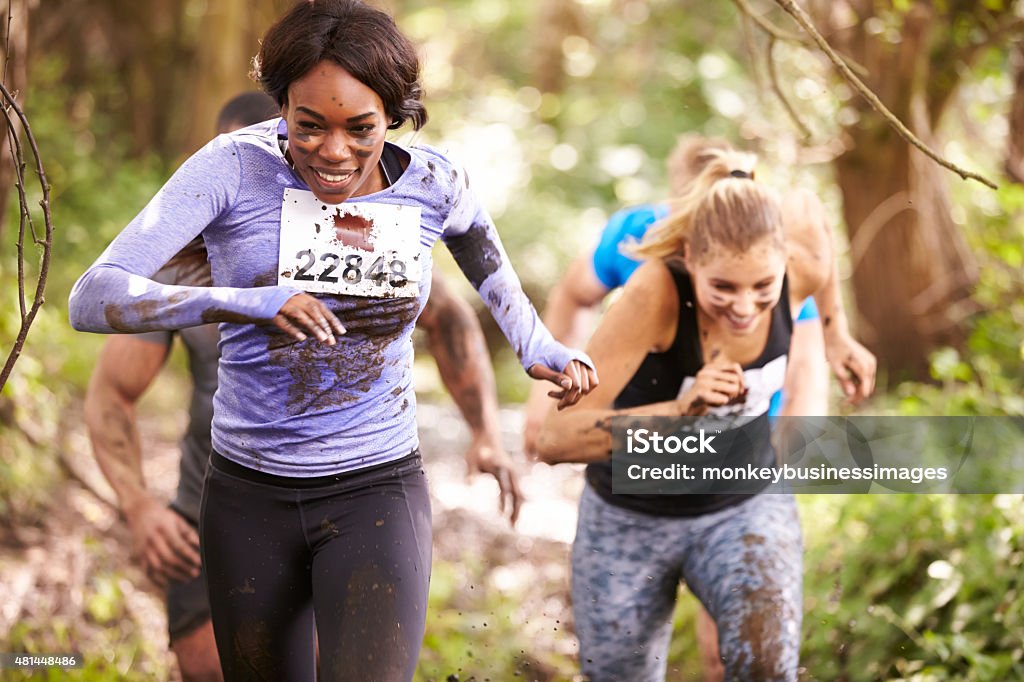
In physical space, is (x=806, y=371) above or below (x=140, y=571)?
above

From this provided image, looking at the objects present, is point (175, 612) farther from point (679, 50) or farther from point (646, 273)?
point (679, 50)

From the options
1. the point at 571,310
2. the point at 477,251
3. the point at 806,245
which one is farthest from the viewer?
the point at 571,310

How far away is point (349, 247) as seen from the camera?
2.54 meters

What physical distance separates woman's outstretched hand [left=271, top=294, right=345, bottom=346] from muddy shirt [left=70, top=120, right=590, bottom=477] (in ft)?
0.16

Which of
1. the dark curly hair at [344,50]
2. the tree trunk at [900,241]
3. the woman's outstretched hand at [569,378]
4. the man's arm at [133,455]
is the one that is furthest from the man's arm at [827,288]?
the tree trunk at [900,241]

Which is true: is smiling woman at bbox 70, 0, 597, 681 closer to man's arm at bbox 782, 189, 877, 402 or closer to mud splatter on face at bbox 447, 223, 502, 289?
mud splatter on face at bbox 447, 223, 502, 289

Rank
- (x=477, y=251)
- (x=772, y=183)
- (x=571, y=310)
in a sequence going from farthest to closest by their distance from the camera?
(x=772, y=183)
(x=571, y=310)
(x=477, y=251)

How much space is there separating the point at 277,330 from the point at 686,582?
5.14 feet

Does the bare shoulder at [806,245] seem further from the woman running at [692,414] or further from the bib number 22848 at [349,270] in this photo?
the bib number 22848 at [349,270]

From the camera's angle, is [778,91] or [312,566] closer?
[312,566]

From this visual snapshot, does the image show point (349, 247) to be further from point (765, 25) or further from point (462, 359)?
point (765, 25)

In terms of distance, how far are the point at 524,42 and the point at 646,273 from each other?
18171mm

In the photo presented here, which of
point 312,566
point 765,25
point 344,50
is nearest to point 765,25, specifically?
point 765,25

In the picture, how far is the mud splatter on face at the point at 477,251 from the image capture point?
2846 millimetres
